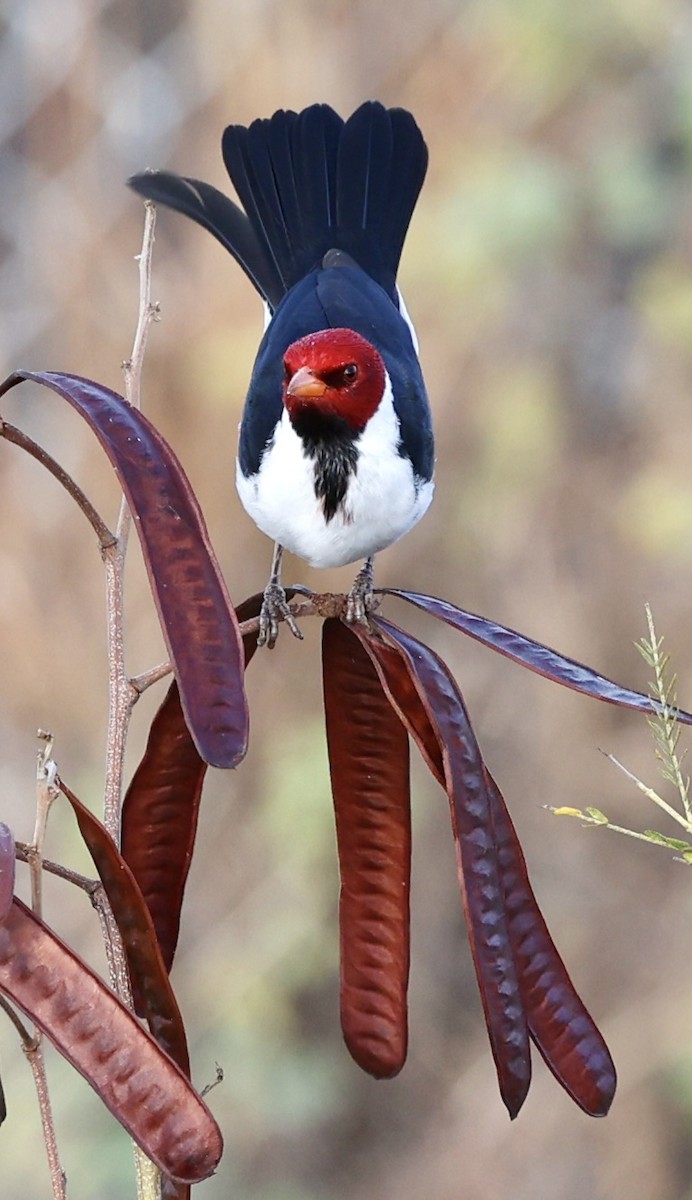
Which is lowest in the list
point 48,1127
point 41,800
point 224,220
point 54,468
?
point 48,1127

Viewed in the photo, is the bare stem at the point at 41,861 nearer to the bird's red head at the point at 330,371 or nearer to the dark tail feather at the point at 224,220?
the bird's red head at the point at 330,371

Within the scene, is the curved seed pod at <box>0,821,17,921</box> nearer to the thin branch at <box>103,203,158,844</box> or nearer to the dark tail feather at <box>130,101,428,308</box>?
the thin branch at <box>103,203,158,844</box>

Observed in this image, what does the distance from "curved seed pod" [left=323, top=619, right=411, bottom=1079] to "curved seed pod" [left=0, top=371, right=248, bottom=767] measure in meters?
0.13

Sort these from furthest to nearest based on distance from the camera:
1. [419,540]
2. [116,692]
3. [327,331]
→ [419,540] < [327,331] < [116,692]

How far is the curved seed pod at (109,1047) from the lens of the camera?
0.47 m

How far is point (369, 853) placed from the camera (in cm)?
64

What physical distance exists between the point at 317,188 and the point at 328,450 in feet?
1.05

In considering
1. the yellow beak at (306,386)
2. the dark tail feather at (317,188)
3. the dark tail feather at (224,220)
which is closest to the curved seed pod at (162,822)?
the yellow beak at (306,386)

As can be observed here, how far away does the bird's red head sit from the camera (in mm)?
1060

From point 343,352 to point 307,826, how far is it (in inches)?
42.9

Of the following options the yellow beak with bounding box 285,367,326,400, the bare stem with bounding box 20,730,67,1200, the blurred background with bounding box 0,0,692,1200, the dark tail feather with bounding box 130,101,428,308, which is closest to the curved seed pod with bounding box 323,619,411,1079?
the bare stem with bounding box 20,730,67,1200

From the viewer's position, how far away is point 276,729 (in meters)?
2.03

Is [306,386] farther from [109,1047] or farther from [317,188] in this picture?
[109,1047]

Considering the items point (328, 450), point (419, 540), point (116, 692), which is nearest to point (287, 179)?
point (328, 450)
